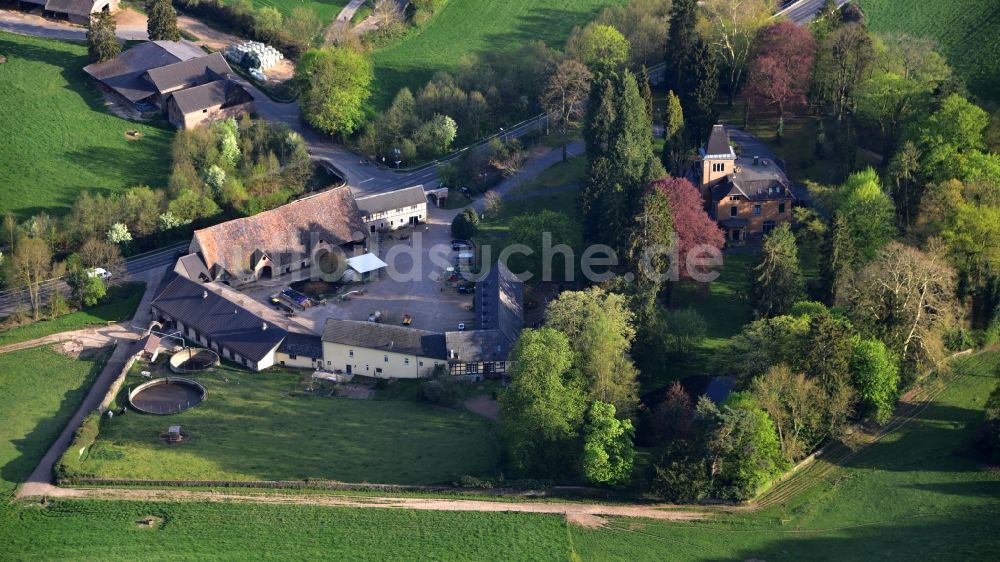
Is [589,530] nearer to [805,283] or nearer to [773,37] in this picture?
[805,283]

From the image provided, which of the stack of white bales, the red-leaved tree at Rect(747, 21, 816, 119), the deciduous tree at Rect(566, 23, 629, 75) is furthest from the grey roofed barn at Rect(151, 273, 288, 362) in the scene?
the red-leaved tree at Rect(747, 21, 816, 119)

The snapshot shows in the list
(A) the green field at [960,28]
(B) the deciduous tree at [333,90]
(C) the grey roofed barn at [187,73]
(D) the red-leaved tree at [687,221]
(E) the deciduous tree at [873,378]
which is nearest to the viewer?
(E) the deciduous tree at [873,378]

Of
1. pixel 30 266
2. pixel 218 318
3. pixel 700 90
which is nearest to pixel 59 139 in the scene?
pixel 30 266

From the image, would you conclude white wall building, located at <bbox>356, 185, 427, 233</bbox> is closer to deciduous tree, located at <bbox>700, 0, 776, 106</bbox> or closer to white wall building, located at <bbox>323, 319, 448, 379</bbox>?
white wall building, located at <bbox>323, 319, 448, 379</bbox>

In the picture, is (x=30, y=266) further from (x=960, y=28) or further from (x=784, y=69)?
Result: (x=960, y=28)

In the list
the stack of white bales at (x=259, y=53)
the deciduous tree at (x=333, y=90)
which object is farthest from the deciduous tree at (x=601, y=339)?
the stack of white bales at (x=259, y=53)

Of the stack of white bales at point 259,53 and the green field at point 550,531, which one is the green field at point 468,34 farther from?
the green field at point 550,531

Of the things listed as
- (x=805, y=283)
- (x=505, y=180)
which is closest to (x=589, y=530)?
(x=805, y=283)
